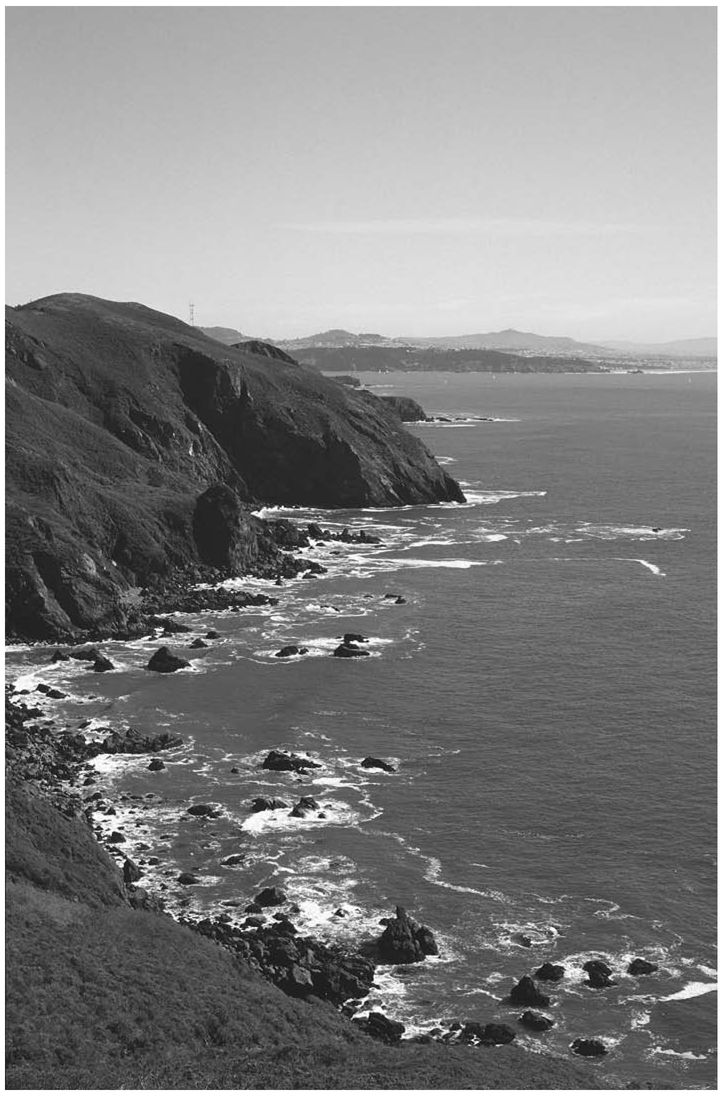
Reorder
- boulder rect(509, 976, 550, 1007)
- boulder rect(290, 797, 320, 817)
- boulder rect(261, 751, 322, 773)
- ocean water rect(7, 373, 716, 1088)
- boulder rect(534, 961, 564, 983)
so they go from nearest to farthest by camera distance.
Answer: boulder rect(509, 976, 550, 1007)
boulder rect(534, 961, 564, 983)
ocean water rect(7, 373, 716, 1088)
boulder rect(290, 797, 320, 817)
boulder rect(261, 751, 322, 773)

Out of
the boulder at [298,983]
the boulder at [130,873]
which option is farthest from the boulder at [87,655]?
the boulder at [298,983]

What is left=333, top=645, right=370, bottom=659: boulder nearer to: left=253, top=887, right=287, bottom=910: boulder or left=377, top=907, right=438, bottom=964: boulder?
left=253, top=887, right=287, bottom=910: boulder

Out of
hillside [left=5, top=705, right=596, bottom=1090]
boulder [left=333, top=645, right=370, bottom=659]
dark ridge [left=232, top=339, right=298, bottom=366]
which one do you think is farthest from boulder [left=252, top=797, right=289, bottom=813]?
dark ridge [left=232, top=339, right=298, bottom=366]

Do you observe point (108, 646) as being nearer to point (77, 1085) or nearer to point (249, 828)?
point (249, 828)

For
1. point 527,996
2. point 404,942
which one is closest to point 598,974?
point 527,996

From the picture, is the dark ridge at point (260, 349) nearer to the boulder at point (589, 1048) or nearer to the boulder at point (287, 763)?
the boulder at point (287, 763)

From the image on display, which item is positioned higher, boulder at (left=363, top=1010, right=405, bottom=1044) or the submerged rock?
the submerged rock

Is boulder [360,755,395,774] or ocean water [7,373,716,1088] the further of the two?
boulder [360,755,395,774]

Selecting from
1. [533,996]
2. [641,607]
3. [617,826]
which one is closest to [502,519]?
[641,607]
